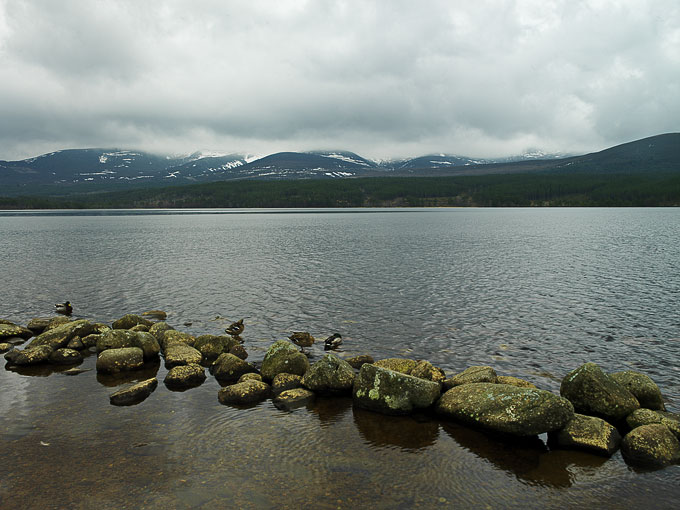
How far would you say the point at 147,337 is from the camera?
20828 mm

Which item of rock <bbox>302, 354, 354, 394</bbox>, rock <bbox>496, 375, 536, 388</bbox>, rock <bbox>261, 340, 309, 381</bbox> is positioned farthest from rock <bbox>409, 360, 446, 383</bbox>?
rock <bbox>261, 340, 309, 381</bbox>

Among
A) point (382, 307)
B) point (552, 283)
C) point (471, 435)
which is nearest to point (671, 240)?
point (552, 283)

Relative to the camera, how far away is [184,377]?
17469mm

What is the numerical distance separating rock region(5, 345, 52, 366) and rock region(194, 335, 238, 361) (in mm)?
6673

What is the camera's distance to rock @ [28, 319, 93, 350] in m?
21.2

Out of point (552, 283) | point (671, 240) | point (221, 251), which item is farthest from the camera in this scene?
point (671, 240)

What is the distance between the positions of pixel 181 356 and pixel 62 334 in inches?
289

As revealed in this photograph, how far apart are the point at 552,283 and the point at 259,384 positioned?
31.0 m

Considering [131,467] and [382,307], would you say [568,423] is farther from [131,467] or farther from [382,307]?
[382,307]

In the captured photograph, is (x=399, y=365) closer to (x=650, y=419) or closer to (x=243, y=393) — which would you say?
(x=243, y=393)

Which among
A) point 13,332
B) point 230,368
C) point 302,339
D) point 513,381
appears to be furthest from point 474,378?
point 13,332

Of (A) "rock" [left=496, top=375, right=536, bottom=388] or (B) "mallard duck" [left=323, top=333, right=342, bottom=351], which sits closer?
(A) "rock" [left=496, top=375, right=536, bottom=388]

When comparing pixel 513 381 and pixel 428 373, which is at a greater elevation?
pixel 428 373

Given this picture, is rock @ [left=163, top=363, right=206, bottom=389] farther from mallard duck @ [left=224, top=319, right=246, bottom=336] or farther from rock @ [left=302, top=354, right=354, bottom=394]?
mallard duck @ [left=224, top=319, right=246, bottom=336]
